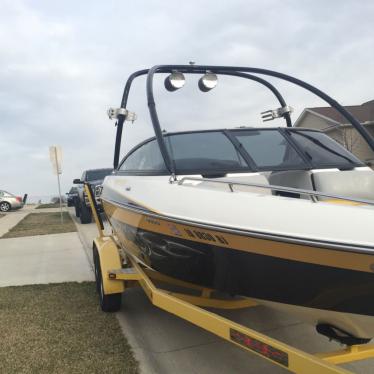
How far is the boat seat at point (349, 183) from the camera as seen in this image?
2961 mm

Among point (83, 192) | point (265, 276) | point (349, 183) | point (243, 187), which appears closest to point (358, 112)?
point (83, 192)

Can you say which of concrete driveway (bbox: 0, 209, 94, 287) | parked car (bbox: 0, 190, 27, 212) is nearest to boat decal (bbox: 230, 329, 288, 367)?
concrete driveway (bbox: 0, 209, 94, 287)

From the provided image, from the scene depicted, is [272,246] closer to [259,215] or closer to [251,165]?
[259,215]

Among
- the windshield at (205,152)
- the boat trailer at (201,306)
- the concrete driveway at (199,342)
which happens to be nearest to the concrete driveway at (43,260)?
the boat trailer at (201,306)

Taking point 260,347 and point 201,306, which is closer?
point 260,347

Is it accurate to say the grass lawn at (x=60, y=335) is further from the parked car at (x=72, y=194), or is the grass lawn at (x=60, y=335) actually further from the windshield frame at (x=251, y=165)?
the parked car at (x=72, y=194)

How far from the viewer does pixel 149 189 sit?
3.05 meters

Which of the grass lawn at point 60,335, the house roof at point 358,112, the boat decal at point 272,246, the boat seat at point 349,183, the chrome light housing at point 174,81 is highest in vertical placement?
the house roof at point 358,112

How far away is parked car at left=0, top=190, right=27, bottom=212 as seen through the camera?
2339 cm

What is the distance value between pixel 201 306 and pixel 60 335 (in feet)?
4.45

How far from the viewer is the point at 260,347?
2277mm

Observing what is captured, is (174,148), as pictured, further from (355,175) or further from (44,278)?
(44,278)

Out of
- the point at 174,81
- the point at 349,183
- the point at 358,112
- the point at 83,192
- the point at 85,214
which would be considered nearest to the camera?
the point at 349,183

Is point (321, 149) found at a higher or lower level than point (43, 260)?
higher
